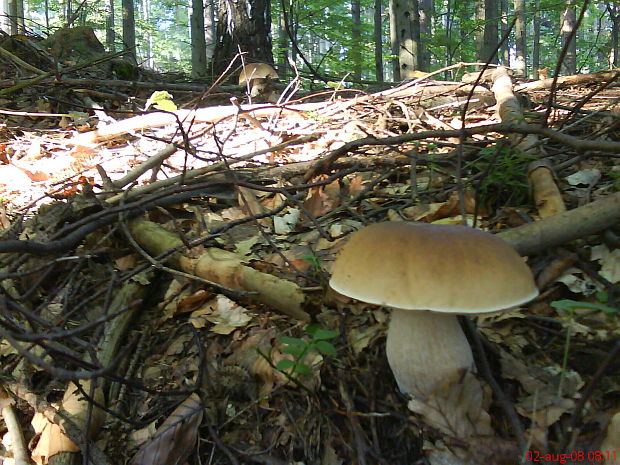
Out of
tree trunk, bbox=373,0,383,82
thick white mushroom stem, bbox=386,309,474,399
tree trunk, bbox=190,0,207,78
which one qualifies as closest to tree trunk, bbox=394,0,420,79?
tree trunk, bbox=373,0,383,82

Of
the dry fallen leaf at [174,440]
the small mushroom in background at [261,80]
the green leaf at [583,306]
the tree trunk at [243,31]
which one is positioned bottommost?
the dry fallen leaf at [174,440]

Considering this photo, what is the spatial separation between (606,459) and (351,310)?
1.02 m

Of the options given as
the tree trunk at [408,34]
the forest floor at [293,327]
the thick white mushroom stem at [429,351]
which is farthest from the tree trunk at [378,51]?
the thick white mushroom stem at [429,351]

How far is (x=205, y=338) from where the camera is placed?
6.73 ft

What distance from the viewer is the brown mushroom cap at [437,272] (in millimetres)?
1239

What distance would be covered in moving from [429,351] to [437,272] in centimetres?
39

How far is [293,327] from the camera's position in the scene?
1938 mm

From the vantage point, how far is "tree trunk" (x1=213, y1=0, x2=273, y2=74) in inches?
264

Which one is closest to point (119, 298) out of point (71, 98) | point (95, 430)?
point (95, 430)

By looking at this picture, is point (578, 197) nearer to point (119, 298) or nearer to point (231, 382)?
point (231, 382)

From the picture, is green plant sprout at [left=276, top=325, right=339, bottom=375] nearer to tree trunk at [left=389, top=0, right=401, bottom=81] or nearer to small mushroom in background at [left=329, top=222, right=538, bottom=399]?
small mushroom in background at [left=329, top=222, right=538, bottom=399]

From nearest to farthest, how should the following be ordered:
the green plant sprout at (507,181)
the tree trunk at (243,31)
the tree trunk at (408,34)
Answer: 1. the green plant sprout at (507,181)
2. the tree trunk at (243,31)
3. the tree trunk at (408,34)

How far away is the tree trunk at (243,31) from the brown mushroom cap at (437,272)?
6133 millimetres

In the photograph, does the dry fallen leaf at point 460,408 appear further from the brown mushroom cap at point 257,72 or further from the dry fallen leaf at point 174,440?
the brown mushroom cap at point 257,72
